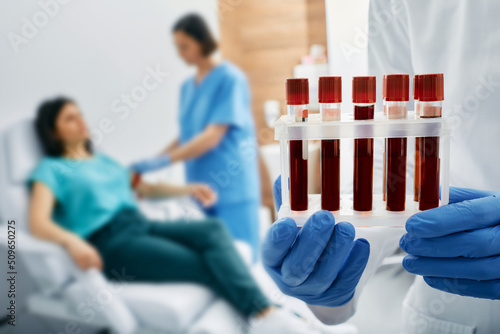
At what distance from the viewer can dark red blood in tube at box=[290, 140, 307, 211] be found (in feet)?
1.55

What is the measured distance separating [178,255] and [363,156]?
31.2 inches

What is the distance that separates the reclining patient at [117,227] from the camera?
0.96 metres

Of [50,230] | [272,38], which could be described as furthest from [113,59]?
[272,38]

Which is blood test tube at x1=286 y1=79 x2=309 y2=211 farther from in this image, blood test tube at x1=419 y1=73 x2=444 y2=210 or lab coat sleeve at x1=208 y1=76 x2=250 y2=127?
lab coat sleeve at x1=208 y1=76 x2=250 y2=127

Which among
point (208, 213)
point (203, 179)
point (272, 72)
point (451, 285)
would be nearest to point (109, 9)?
point (203, 179)

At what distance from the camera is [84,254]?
1020 mm

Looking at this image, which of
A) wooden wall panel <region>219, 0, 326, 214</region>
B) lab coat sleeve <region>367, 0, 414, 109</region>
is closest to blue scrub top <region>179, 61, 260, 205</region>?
lab coat sleeve <region>367, 0, 414, 109</region>

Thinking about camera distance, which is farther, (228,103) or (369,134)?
(228,103)

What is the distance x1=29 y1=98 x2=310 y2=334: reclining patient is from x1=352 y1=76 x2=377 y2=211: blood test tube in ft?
2.39

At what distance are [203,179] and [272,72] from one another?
99 centimetres

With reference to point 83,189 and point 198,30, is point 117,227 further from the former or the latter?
point 198,30

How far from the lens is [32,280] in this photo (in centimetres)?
102

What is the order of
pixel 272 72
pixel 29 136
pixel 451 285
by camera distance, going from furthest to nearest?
pixel 272 72 → pixel 29 136 → pixel 451 285

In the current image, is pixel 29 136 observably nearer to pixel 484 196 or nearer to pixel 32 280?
pixel 32 280
